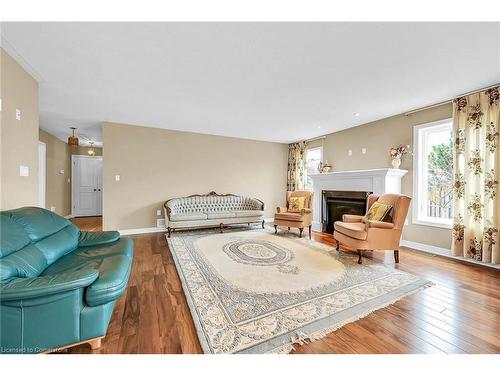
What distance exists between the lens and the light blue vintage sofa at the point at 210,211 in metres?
4.56

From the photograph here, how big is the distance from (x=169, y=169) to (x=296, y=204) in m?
3.15

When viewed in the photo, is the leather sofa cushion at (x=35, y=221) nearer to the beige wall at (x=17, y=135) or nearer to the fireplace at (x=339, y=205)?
the beige wall at (x=17, y=135)

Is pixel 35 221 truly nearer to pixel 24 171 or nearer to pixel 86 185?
pixel 24 171

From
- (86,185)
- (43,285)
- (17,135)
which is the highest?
(17,135)

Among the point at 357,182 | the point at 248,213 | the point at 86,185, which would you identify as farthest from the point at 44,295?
the point at 86,185

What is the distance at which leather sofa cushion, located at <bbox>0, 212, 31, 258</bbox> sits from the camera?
4.69 ft

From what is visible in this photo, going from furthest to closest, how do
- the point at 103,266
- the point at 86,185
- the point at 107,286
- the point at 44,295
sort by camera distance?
the point at 86,185 → the point at 103,266 → the point at 107,286 → the point at 44,295

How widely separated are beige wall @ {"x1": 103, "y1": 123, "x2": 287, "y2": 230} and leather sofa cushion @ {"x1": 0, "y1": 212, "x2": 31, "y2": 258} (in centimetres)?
318

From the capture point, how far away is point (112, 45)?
204 cm

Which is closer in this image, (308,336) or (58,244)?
(308,336)

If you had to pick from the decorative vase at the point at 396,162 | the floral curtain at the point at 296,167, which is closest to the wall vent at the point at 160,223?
the floral curtain at the point at 296,167

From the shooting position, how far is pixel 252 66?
2400 millimetres

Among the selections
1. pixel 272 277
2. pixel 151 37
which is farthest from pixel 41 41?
pixel 272 277

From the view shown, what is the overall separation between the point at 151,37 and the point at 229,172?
4.15 metres
